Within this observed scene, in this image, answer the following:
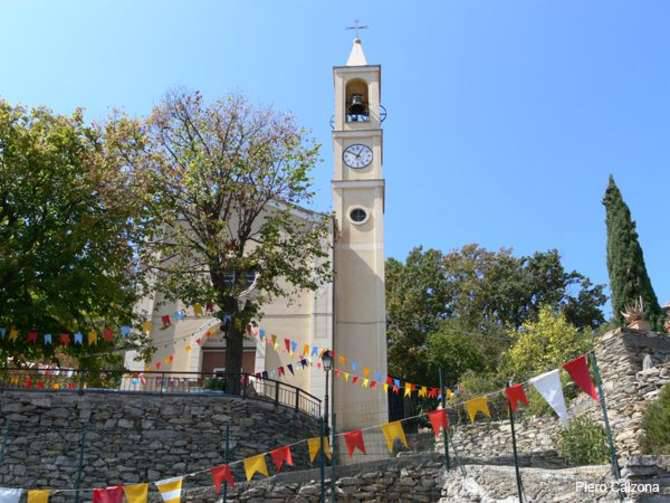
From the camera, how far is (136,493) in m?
9.55

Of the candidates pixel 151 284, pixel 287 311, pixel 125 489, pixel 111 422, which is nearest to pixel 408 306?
pixel 287 311

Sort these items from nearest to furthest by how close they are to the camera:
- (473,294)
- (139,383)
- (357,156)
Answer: (139,383) < (357,156) < (473,294)

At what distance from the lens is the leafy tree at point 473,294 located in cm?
3106

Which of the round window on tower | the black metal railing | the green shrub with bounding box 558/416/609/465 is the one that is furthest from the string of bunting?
the round window on tower

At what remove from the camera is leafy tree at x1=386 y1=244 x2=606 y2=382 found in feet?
102

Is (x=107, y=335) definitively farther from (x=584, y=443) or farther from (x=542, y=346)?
(x=542, y=346)

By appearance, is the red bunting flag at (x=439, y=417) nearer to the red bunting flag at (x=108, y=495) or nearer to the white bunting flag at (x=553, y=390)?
the white bunting flag at (x=553, y=390)

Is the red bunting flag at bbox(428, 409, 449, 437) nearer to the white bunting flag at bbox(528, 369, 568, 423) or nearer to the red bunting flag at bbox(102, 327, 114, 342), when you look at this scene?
the white bunting flag at bbox(528, 369, 568, 423)

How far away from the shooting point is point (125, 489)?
378 inches

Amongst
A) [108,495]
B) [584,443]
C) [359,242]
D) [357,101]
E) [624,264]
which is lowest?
[108,495]

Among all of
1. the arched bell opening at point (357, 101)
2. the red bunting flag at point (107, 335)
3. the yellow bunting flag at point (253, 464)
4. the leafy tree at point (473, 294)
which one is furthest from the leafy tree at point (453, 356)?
the yellow bunting flag at point (253, 464)

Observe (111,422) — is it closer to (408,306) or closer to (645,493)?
(645,493)

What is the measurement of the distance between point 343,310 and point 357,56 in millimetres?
11463

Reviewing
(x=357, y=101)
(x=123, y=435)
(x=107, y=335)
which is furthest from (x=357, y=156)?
(x=123, y=435)
